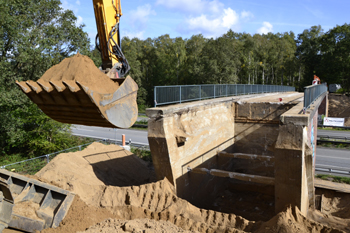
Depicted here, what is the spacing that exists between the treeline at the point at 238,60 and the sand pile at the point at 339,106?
16.0 ft

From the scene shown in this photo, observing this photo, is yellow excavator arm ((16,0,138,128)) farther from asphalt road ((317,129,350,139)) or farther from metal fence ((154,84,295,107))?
asphalt road ((317,129,350,139))

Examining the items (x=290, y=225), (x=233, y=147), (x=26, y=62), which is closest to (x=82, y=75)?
(x=290, y=225)

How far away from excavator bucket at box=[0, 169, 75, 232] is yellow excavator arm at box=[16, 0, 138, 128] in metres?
2.52

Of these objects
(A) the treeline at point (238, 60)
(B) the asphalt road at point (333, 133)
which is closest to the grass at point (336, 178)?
(B) the asphalt road at point (333, 133)

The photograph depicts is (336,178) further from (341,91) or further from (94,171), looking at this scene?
(341,91)

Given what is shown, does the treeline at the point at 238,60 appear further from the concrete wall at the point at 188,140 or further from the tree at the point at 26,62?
the concrete wall at the point at 188,140

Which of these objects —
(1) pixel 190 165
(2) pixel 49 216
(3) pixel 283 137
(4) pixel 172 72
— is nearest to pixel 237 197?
(1) pixel 190 165

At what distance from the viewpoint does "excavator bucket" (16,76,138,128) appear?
18.3 ft

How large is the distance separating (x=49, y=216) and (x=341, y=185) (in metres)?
12.6

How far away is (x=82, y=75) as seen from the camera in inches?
235

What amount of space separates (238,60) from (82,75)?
134ft

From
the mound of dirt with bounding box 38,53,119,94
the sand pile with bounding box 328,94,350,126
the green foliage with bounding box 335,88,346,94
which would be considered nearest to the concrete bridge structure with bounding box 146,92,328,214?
the mound of dirt with bounding box 38,53,119,94

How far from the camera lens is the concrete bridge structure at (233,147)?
8.04m

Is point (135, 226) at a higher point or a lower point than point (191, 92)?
lower
